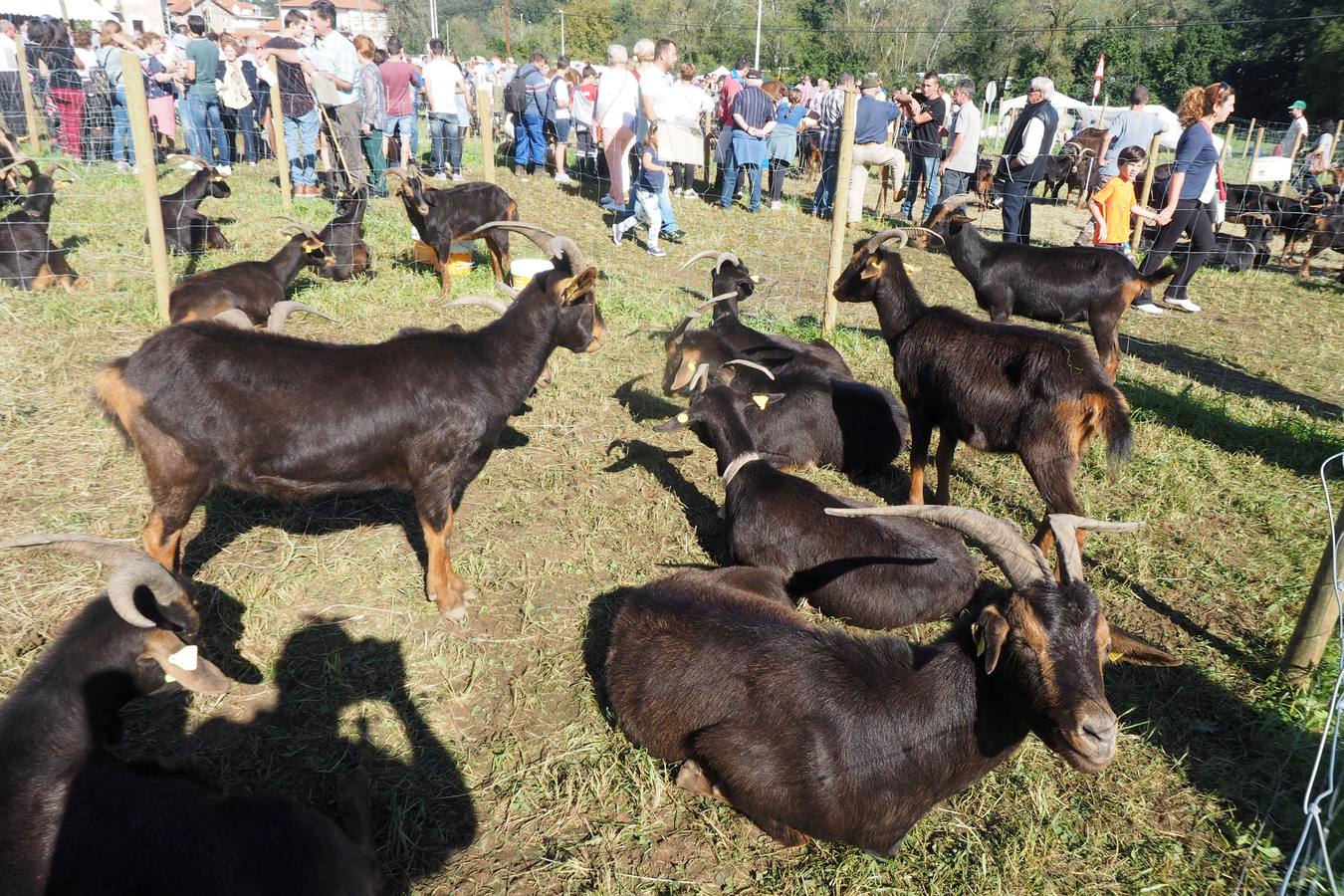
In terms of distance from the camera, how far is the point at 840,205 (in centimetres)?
859

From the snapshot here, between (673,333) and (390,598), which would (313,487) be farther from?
(673,333)

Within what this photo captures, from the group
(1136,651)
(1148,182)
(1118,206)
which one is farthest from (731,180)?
(1136,651)

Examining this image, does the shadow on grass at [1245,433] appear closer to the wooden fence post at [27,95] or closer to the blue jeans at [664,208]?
the blue jeans at [664,208]

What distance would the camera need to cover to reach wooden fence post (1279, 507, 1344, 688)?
3795mm

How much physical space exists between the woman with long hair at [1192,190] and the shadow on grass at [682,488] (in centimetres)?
710

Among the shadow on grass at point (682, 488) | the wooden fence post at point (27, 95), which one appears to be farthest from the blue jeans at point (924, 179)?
the wooden fence post at point (27, 95)

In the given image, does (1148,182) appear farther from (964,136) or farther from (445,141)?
(445,141)

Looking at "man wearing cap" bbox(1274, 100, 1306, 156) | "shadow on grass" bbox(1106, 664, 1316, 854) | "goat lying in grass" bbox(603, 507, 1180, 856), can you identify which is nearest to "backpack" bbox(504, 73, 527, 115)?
"goat lying in grass" bbox(603, 507, 1180, 856)

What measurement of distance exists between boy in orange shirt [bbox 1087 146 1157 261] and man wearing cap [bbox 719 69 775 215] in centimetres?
695

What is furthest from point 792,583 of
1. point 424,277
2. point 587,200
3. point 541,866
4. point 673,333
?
point 587,200

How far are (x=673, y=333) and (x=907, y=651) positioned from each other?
4833 mm

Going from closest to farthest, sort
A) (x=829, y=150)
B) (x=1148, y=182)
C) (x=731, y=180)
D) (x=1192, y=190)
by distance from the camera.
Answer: (x=1192, y=190) → (x=1148, y=182) → (x=731, y=180) → (x=829, y=150)

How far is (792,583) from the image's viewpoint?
4566 mm

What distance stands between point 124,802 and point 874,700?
280 centimetres
